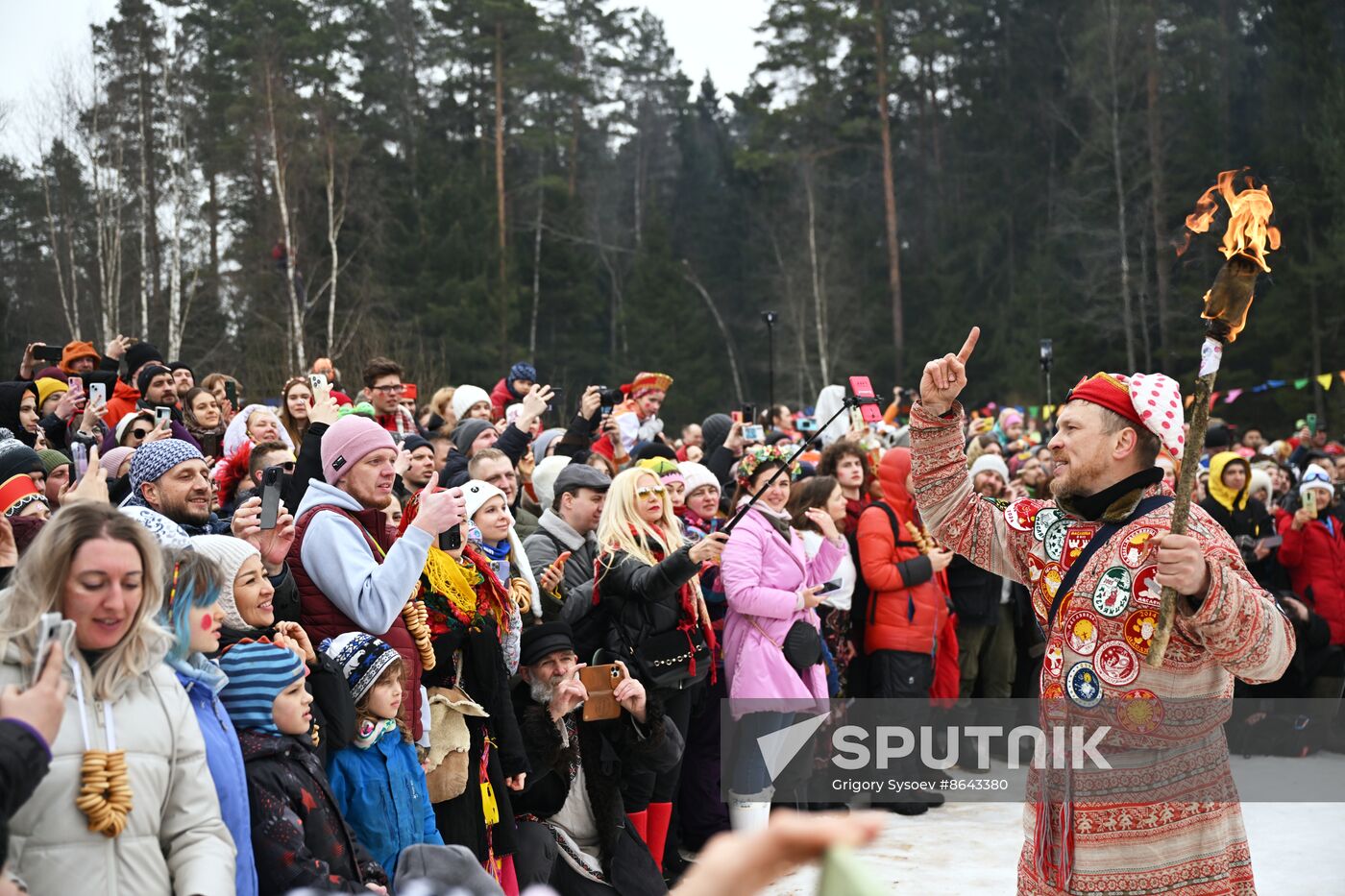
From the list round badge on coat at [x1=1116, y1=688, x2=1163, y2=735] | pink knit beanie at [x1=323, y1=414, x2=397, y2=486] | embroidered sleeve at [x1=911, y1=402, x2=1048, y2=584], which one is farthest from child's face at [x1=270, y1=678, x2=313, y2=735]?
round badge on coat at [x1=1116, y1=688, x2=1163, y2=735]

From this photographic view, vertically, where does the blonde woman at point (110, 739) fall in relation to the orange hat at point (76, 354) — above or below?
below

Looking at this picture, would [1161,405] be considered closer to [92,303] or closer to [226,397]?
[226,397]

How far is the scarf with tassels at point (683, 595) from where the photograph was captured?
6.14 meters

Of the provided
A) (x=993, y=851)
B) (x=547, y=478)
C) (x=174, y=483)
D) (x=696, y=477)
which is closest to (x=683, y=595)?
(x=696, y=477)

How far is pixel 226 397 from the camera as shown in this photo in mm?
8922

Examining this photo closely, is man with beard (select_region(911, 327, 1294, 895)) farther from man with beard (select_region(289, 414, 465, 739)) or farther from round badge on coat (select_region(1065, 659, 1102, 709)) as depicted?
man with beard (select_region(289, 414, 465, 739))

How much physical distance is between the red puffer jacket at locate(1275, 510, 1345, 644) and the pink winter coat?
4.97 m

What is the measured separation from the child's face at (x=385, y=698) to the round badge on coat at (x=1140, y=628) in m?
2.17

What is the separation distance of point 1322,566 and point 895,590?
407 cm

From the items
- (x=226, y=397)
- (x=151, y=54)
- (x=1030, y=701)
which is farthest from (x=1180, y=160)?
(x=226, y=397)

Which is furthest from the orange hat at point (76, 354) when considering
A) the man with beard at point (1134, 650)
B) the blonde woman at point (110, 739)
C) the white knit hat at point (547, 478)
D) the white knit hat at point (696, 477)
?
the man with beard at point (1134, 650)

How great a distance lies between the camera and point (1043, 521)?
3.91 metres

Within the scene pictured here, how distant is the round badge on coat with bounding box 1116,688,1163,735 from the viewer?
354 cm

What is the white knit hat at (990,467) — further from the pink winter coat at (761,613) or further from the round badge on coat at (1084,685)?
the round badge on coat at (1084,685)
